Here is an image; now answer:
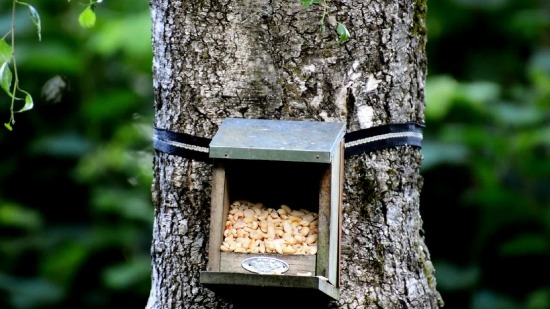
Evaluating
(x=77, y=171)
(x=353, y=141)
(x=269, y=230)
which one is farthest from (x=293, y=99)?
(x=77, y=171)

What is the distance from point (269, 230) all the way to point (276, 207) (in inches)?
2.7

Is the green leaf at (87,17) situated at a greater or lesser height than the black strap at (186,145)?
greater

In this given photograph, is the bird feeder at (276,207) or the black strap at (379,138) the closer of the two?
the bird feeder at (276,207)

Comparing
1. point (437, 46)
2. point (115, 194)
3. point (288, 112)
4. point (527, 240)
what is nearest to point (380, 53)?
point (288, 112)

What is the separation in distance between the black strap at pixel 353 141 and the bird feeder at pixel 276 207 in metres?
0.10

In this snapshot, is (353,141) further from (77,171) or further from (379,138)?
(77,171)

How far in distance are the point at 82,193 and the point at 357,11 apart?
424cm

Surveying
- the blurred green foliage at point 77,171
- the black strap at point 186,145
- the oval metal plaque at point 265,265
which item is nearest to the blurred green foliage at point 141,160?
the blurred green foliage at point 77,171

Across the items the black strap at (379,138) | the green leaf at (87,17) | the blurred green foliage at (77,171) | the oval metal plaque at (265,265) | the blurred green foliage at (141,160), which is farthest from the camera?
the blurred green foliage at (77,171)

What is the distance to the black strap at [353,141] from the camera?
2.21 metres

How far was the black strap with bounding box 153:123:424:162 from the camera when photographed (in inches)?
87.0

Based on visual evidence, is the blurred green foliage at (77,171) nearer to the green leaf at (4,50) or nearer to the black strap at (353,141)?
the black strap at (353,141)

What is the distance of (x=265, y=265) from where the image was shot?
1969mm

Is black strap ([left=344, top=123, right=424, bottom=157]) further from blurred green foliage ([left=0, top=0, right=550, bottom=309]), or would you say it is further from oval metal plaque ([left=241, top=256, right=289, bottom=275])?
blurred green foliage ([left=0, top=0, right=550, bottom=309])
